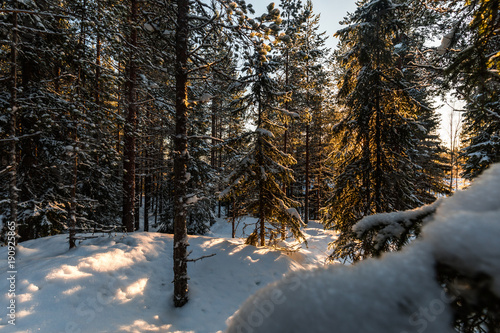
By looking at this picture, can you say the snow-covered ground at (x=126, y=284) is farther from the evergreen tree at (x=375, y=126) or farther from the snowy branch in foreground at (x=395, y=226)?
Answer: the snowy branch in foreground at (x=395, y=226)

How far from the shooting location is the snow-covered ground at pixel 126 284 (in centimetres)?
404

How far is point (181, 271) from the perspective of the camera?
4859mm

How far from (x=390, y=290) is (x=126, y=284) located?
261 inches

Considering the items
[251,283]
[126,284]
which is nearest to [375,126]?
[251,283]

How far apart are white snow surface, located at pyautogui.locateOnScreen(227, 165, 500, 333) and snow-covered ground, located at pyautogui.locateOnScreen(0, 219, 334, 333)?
5.09 m

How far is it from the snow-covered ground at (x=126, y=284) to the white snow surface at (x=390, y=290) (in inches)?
200

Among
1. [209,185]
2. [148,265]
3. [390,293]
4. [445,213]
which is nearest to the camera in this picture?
[390,293]

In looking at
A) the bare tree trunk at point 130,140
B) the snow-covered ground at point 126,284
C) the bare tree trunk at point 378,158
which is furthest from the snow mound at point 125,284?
the bare tree trunk at point 378,158

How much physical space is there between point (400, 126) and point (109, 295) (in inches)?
397

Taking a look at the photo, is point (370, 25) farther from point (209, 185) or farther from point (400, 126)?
point (209, 185)

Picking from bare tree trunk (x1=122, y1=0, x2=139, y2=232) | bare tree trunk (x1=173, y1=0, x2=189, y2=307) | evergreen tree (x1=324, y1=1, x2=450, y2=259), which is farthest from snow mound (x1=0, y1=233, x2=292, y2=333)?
A: evergreen tree (x1=324, y1=1, x2=450, y2=259)

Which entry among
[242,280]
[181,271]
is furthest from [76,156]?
[242,280]

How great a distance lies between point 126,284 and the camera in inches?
207

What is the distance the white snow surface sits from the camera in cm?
51
